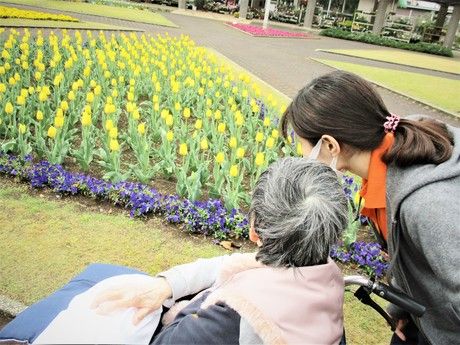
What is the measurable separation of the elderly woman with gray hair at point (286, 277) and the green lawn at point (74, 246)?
1.65m

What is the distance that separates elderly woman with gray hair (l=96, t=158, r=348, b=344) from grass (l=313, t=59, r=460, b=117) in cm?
981

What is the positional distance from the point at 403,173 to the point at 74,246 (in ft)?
8.40

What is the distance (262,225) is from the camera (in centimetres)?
Answer: 145

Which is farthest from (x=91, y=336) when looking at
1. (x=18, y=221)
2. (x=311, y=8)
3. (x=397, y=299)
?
(x=311, y=8)

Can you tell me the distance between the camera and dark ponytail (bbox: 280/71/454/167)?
174 cm

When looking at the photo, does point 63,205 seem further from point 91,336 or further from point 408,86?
point 408,86

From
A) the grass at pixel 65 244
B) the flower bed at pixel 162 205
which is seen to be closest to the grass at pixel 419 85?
the flower bed at pixel 162 205

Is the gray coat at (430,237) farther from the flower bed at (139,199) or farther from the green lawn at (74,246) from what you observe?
the flower bed at (139,199)

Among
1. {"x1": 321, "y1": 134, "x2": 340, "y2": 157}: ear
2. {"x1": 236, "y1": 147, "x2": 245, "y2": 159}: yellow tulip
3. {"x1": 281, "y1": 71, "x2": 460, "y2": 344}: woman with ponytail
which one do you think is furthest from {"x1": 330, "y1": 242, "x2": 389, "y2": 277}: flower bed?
{"x1": 321, "y1": 134, "x2": 340, "y2": 157}: ear

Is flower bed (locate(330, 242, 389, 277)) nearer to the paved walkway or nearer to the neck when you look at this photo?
the neck

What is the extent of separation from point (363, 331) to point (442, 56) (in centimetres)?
2913

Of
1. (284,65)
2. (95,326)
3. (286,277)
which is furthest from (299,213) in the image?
(284,65)

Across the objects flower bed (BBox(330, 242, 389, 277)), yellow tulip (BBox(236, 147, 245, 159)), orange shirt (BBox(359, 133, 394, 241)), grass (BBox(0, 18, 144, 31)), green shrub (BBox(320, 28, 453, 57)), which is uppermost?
orange shirt (BBox(359, 133, 394, 241))

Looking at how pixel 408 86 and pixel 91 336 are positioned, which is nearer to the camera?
pixel 91 336
